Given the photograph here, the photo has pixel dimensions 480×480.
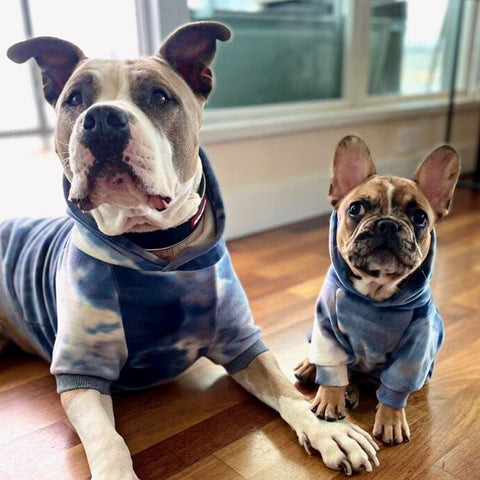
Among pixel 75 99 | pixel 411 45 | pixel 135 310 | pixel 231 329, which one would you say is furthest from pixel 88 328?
pixel 411 45

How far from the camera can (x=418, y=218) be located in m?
1.13

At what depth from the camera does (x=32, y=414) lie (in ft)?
4.31

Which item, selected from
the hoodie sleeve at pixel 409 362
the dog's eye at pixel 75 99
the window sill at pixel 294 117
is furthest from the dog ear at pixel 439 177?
the window sill at pixel 294 117

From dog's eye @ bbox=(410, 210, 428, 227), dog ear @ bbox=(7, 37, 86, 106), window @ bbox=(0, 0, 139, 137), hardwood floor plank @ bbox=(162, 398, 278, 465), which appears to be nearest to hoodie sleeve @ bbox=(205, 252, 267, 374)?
hardwood floor plank @ bbox=(162, 398, 278, 465)

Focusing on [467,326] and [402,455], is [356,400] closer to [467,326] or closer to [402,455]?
[402,455]

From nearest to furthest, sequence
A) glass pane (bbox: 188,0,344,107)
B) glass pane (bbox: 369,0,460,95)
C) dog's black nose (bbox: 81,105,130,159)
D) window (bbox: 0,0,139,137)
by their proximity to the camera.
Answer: dog's black nose (bbox: 81,105,130,159) < window (bbox: 0,0,139,137) < glass pane (bbox: 188,0,344,107) < glass pane (bbox: 369,0,460,95)

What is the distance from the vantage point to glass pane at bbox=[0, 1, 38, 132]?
8.17ft

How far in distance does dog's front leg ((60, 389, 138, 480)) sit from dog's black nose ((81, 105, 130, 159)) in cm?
50

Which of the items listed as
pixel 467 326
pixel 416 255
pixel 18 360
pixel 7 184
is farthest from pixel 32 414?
pixel 7 184

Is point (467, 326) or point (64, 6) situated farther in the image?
point (64, 6)

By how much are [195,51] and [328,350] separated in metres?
0.71

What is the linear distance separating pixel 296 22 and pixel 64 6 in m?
1.22

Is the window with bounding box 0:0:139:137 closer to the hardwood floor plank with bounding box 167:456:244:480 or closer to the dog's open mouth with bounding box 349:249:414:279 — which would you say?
the dog's open mouth with bounding box 349:249:414:279

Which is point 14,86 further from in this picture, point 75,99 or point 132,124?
point 132,124
